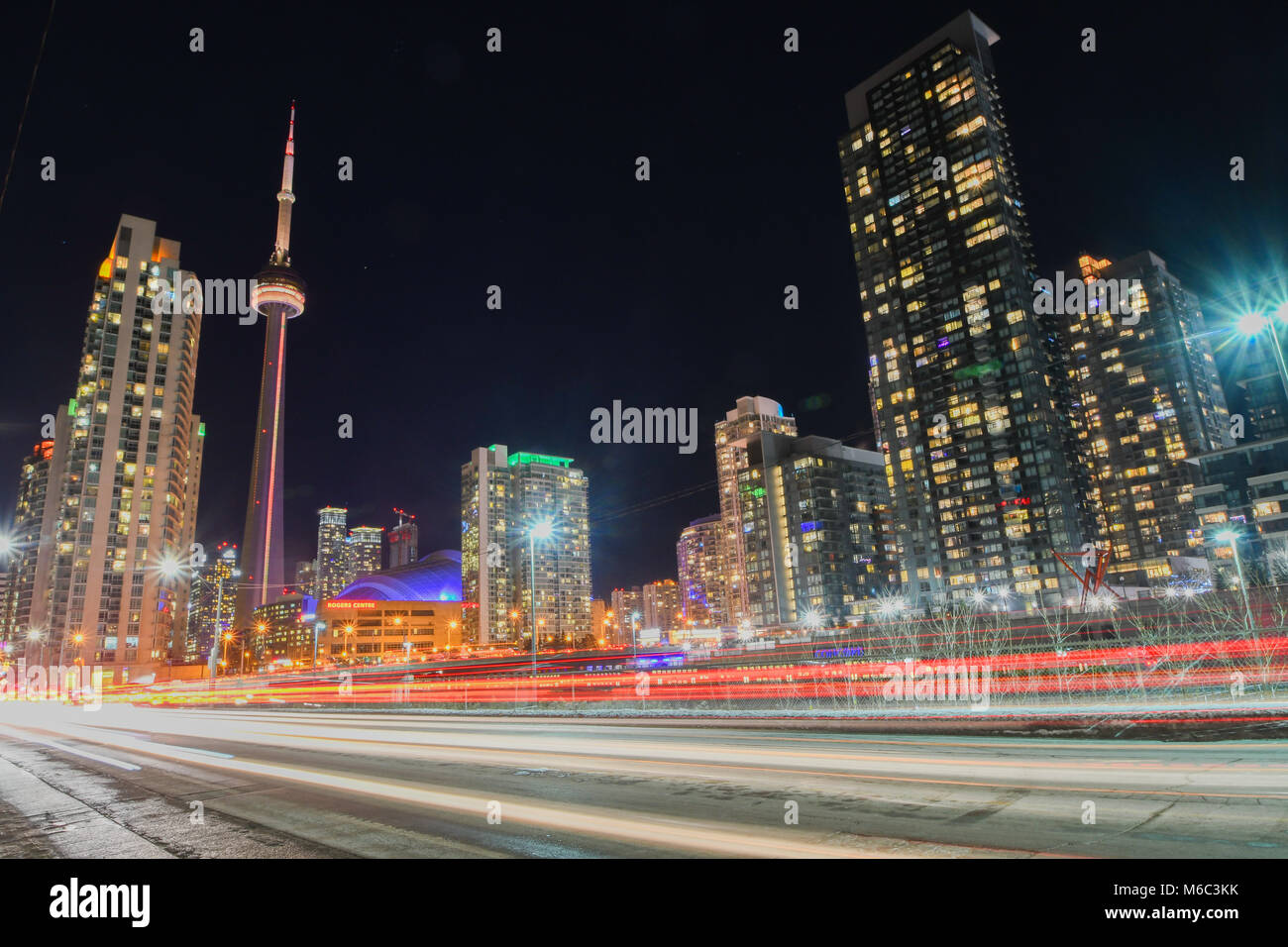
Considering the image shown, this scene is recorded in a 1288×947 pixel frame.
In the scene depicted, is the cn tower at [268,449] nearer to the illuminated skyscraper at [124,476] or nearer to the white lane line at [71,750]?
the illuminated skyscraper at [124,476]

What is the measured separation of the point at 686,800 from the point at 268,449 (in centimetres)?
19388

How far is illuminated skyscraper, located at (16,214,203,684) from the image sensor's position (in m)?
123

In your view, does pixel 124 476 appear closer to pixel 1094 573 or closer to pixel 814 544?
pixel 814 544

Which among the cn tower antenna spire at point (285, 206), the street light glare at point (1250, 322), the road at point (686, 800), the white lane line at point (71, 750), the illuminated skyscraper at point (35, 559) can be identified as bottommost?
the white lane line at point (71, 750)

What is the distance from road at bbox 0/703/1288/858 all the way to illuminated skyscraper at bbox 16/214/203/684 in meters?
127

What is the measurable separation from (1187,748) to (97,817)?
67.6 feet

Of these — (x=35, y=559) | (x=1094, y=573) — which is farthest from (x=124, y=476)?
(x=1094, y=573)

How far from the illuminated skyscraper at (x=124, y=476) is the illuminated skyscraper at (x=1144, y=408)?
20655 centimetres

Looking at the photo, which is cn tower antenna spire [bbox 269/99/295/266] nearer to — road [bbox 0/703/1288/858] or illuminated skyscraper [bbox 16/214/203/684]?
illuminated skyscraper [bbox 16/214/203/684]

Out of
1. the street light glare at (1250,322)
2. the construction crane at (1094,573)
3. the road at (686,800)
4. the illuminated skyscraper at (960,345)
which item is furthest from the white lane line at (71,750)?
the illuminated skyscraper at (960,345)

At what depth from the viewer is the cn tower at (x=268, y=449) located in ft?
582

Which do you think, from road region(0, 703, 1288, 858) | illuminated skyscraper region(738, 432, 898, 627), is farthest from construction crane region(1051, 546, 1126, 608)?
road region(0, 703, 1288, 858)
